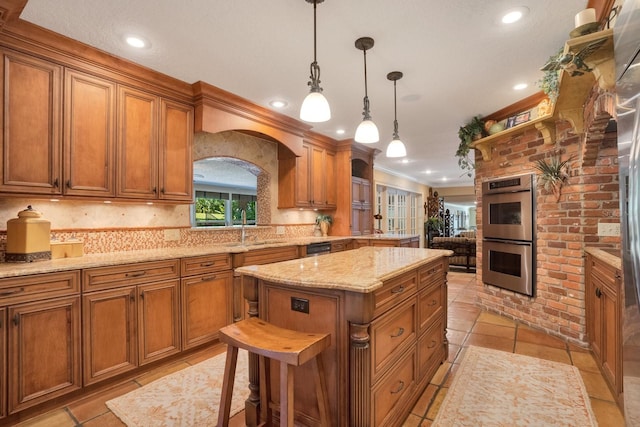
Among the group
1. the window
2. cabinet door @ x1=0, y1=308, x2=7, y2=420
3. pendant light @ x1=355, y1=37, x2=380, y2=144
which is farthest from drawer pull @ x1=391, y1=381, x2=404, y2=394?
the window

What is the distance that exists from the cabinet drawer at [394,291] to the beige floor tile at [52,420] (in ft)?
6.59

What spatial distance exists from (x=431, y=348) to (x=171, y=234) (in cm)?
276

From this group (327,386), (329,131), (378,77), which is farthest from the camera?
(329,131)

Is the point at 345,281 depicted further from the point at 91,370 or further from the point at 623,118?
the point at 91,370

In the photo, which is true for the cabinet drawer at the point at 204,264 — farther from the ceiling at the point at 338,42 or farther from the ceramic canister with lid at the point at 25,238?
the ceiling at the point at 338,42

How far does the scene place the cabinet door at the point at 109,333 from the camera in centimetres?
216

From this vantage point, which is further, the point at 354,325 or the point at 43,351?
the point at 43,351

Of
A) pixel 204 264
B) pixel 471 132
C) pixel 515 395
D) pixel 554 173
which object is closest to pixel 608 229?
pixel 554 173

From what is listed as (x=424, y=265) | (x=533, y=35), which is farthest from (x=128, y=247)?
(x=533, y=35)

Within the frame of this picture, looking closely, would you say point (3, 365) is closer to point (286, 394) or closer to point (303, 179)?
point (286, 394)

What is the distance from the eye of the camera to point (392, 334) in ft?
5.65

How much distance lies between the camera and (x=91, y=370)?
2.16 m

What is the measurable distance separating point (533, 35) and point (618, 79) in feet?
5.62

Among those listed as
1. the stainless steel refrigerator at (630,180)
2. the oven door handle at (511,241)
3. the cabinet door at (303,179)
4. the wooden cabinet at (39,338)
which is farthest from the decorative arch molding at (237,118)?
the stainless steel refrigerator at (630,180)
